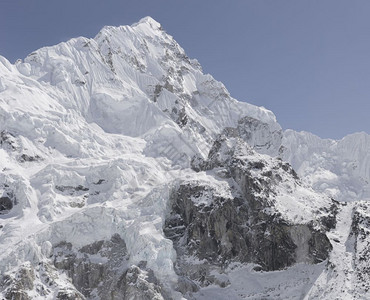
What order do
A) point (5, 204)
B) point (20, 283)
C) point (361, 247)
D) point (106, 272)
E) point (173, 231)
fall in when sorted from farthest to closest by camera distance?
1. point (5, 204)
2. point (173, 231)
3. point (106, 272)
4. point (361, 247)
5. point (20, 283)

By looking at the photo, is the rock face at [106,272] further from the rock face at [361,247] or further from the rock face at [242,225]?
the rock face at [361,247]

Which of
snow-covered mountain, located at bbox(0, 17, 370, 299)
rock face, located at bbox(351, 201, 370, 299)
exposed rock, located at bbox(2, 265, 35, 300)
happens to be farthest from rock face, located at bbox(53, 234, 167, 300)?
rock face, located at bbox(351, 201, 370, 299)

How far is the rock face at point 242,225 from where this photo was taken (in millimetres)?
120812

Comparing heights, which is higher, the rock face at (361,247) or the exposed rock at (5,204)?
the exposed rock at (5,204)

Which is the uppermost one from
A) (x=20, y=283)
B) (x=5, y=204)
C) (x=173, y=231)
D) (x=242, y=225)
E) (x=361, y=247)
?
(x=5, y=204)

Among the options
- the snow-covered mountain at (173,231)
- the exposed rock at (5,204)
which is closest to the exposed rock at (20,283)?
the snow-covered mountain at (173,231)

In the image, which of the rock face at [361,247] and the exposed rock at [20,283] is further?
the rock face at [361,247]

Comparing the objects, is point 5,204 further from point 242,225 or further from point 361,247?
point 361,247

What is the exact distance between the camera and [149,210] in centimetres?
13175

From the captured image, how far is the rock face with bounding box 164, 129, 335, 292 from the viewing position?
120812mm

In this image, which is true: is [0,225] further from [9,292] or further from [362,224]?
[362,224]

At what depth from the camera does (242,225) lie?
423ft

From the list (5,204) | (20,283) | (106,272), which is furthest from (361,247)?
(5,204)

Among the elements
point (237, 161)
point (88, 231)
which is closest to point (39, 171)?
point (88, 231)
